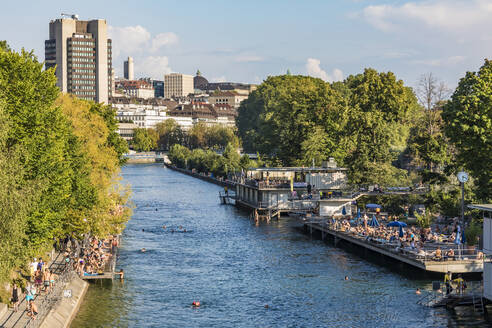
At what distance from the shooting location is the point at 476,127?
57.1 metres

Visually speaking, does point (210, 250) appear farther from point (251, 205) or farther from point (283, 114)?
point (283, 114)

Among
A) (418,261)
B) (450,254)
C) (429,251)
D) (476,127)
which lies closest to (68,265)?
(418,261)

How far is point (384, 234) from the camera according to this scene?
210 ft

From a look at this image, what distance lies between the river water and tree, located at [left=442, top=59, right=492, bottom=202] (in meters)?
11.0

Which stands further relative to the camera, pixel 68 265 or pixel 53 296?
pixel 68 265

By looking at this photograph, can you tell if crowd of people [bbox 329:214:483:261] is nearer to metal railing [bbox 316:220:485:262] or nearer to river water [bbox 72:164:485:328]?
metal railing [bbox 316:220:485:262]

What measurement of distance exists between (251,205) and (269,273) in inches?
1598

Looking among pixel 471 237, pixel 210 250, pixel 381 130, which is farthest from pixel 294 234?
pixel 471 237

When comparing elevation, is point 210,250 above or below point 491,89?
below

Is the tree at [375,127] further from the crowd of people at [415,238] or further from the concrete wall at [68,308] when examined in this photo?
the concrete wall at [68,308]

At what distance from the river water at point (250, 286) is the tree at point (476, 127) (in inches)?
432

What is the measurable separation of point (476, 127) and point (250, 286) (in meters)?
22.5

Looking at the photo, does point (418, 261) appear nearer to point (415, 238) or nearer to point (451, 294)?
point (415, 238)

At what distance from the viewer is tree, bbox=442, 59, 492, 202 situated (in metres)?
57.9
